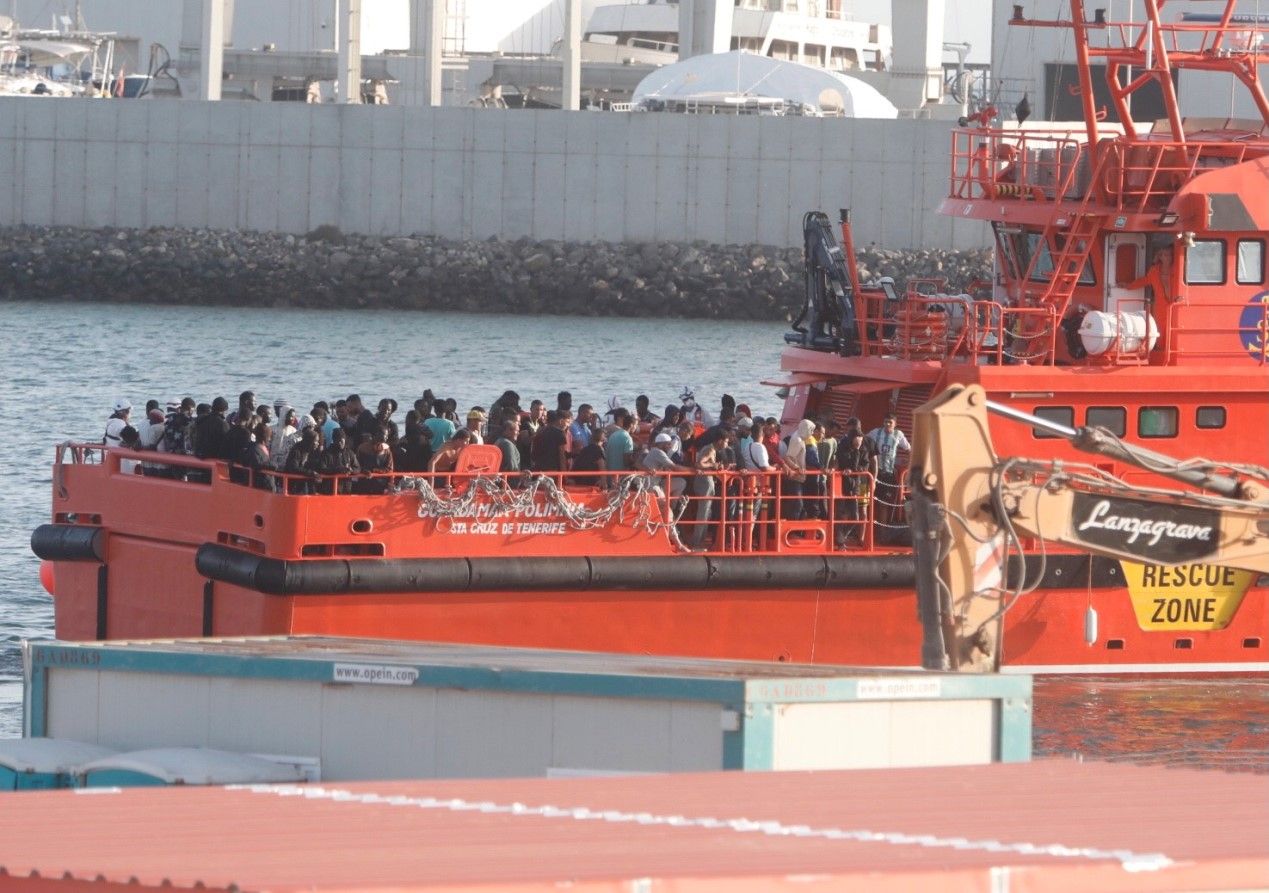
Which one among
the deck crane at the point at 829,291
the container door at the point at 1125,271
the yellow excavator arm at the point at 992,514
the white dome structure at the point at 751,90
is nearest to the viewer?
the yellow excavator arm at the point at 992,514

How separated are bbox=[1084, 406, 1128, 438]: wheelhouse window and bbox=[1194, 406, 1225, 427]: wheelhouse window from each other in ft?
2.03

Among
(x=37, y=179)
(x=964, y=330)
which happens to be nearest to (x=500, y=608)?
(x=964, y=330)

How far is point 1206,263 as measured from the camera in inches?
722

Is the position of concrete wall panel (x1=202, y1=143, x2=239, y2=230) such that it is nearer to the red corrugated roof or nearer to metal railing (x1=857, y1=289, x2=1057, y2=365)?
metal railing (x1=857, y1=289, x2=1057, y2=365)

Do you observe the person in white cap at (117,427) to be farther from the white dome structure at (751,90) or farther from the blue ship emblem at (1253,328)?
the white dome structure at (751,90)

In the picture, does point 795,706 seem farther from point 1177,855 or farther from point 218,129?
point 218,129

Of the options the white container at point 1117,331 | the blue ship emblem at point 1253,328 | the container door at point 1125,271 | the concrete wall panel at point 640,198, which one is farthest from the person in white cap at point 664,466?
the concrete wall panel at point 640,198

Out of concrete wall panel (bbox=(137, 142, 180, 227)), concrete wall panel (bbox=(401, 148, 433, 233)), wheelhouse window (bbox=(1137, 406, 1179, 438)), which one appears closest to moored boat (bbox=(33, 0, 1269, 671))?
wheelhouse window (bbox=(1137, 406, 1179, 438))

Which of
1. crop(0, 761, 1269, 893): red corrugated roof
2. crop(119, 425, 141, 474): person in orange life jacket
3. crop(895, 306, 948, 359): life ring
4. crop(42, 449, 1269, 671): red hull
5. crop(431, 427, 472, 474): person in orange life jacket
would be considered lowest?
crop(42, 449, 1269, 671): red hull

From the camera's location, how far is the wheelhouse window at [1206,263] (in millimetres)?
18312

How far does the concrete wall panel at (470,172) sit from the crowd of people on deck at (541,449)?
48.1 m

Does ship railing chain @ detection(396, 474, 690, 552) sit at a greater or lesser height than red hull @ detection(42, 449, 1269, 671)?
greater

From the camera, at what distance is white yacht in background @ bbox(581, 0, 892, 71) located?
102m

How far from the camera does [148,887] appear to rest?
6234mm
